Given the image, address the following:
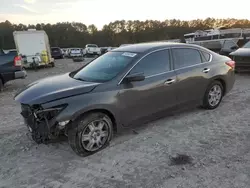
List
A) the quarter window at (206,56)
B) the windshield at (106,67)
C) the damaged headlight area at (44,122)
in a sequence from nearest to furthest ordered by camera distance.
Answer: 1. the damaged headlight area at (44,122)
2. the windshield at (106,67)
3. the quarter window at (206,56)

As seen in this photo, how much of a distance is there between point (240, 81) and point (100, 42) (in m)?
52.0

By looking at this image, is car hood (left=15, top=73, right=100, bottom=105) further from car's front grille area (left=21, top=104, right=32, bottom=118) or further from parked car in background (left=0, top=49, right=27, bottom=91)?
parked car in background (left=0, top=49, right=27, bottom=91)

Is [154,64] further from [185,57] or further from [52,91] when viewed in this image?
[52,91]

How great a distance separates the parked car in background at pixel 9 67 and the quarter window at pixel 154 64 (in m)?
5.93

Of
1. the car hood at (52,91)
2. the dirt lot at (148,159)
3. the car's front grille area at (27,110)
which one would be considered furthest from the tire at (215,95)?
the car's front grille area at (27,110)

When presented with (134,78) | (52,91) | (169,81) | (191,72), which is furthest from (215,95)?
(52,91)

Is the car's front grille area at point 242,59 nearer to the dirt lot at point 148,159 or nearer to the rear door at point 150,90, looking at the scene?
the dirt lot at point 148,159

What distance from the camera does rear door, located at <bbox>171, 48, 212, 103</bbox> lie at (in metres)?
4.49

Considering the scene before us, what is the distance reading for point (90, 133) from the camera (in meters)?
3.46

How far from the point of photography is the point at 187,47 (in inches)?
189

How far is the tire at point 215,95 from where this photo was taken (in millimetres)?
5082

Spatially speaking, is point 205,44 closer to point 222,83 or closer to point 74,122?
point 222,83

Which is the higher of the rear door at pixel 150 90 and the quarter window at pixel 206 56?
the quarter window at pixel 206 56

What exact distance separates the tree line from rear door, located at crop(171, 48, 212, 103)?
50435 mm
